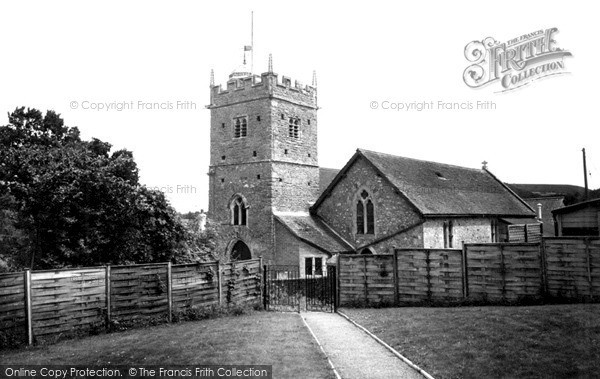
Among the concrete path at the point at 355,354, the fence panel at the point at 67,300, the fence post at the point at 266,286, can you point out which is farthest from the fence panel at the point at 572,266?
the fence panel at the point at 67,300

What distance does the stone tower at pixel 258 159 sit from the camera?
32969 millimetres

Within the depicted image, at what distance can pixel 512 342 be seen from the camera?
10938 millimetres

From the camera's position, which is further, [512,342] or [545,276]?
[545,276]

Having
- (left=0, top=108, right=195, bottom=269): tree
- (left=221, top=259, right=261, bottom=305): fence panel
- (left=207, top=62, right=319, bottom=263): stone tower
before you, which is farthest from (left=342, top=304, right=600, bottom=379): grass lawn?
(left=207, top=62, right=319, bottom=263): stone tower

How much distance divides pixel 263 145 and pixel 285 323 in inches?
763

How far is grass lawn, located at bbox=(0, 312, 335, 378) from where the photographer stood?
34.2ft

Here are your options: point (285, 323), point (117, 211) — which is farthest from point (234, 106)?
point (285, 323)

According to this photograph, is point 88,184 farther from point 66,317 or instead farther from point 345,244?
point 345,244

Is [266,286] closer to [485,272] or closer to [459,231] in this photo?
[485,272]

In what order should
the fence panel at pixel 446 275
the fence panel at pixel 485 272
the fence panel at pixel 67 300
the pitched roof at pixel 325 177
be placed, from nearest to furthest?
the fence panel at pixel 67 300, the fence panel at pixel 485 272, the fence panel at pixel 446 275, the pitched roof at pixel 325 177

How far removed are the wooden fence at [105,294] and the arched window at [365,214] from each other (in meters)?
13.9

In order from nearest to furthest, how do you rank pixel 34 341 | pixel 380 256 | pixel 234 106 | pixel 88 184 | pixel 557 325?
pixel 557 325
pixel 34 341
pixel 380 256
pixel 88 184
pixel 234 106

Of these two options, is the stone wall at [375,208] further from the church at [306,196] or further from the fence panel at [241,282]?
the fence panel at [241,282]

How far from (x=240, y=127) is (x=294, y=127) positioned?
384 centimetres
